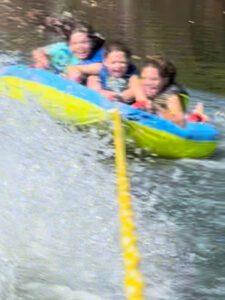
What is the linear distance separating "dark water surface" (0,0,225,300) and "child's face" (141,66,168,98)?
626 mm

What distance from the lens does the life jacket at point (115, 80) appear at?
7.30 metres

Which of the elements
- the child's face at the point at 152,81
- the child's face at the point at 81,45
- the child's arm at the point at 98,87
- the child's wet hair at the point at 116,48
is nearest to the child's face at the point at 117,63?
the child's wet hair at the point at 116,48

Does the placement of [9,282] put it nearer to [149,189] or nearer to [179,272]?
[179,272]

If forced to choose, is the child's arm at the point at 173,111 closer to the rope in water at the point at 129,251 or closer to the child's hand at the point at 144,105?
the child's hand at the point at 144,105

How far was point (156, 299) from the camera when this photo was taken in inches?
147

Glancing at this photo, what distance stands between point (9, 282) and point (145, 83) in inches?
141

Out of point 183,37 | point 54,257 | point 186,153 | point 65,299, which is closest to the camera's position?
point 65,299

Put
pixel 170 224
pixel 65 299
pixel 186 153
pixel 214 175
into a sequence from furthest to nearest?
pixel 186 153 → pixel 214 175 → pixel 170 224 → pixel 65 299

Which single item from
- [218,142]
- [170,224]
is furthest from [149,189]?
[218,142]

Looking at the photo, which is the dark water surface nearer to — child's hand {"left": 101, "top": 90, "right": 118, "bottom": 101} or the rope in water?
the rope in water

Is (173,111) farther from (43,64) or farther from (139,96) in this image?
(43,64)

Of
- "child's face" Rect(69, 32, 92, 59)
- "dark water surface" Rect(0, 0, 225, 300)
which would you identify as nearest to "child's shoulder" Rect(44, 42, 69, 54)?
"child's face" Rect(69, 32, 92, 59)

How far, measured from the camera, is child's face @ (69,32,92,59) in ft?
26.1

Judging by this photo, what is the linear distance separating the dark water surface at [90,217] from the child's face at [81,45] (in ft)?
5.05
